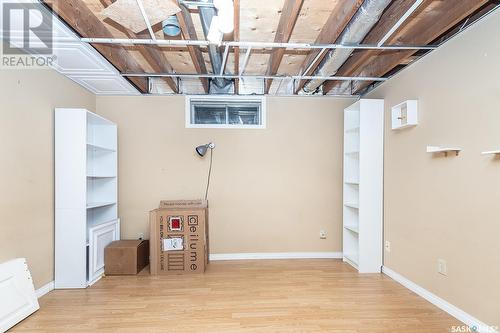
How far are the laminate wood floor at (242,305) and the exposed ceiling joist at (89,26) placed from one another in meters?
2.43

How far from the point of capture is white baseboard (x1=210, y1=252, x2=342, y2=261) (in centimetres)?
382

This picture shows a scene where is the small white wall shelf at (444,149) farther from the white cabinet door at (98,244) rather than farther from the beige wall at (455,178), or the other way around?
the white cabinet door at (98,244)

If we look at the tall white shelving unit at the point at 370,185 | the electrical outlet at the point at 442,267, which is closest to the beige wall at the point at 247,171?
the tall white shelving unit at the point at 370,185

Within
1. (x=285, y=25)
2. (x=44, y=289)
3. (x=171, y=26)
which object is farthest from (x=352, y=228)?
(x=44, y=289)

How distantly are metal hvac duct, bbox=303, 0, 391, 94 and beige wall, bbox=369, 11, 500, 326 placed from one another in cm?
81

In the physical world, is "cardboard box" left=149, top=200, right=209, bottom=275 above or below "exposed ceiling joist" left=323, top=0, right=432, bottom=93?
below

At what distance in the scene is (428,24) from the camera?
226 cm

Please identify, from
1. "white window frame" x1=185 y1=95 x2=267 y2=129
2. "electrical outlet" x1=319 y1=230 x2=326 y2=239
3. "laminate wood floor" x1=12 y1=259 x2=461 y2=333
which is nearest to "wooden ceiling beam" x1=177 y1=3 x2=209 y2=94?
"white window frame" x1=185 y1=95 x2=267 y2=129

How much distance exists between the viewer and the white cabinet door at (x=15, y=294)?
6.93 ft

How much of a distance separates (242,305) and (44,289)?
6.71 ft

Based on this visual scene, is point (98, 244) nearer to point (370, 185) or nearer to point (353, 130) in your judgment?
point (370, 185)

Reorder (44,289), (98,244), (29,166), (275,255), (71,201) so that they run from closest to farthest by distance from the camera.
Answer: (29,166)
(44,289)
(71,201)
(98,244)
(275,255)

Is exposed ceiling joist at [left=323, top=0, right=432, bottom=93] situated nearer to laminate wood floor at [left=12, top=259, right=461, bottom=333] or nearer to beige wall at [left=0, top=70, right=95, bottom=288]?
laminate wood floor at [left=12, top=259, right=461, bottom=333]

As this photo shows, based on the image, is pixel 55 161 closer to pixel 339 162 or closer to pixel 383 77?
pixel 339 162
